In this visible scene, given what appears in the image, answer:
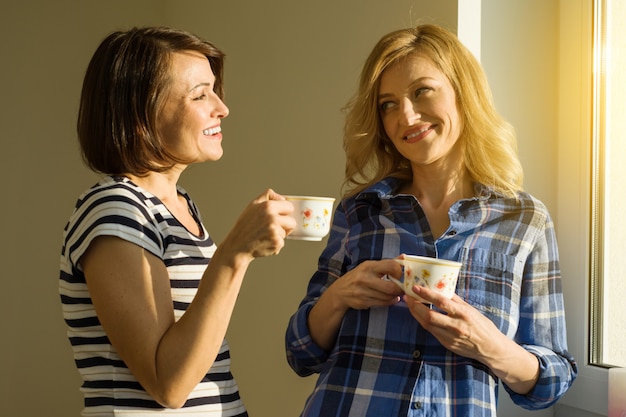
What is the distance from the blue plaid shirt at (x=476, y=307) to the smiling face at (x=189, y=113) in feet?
1.39

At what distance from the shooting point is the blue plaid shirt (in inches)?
61.8

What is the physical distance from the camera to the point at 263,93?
276 centimetres

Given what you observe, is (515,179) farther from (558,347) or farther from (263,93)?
(263,93)

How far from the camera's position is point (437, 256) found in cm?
163

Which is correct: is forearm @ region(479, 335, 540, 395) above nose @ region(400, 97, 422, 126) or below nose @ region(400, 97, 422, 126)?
below

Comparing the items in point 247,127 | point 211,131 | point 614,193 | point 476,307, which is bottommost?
point 476,307

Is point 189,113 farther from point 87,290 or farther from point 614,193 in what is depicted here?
point 614,193

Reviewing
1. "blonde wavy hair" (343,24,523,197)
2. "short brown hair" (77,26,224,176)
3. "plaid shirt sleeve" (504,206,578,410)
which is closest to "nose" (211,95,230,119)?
"short brown hair" (77,26,224,176)

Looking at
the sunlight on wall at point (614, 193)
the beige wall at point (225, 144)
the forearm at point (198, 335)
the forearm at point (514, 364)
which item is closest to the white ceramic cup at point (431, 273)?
the forearm at point (514, 364)

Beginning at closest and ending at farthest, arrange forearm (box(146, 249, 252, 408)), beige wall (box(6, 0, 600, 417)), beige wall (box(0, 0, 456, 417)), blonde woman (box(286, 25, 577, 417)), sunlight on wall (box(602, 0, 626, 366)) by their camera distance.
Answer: forearm (box(146, 249, 252, 408)), blonde woman (box(286, 25, 577, 417)), sunlight on wall (box(602, 0, 626, 366)), beige wall (box(6, 0, 600, 417)), beige wall (box(0, 0, 456, 417))

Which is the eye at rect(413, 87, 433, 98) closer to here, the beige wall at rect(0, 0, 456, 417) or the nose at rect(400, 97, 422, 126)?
the nose at rect(400, 97, 422, 126)

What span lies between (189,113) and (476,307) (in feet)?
2.27

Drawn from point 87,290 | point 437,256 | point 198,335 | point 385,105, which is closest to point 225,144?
point 385,105

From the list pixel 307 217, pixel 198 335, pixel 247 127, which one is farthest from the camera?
pixel 247 127
